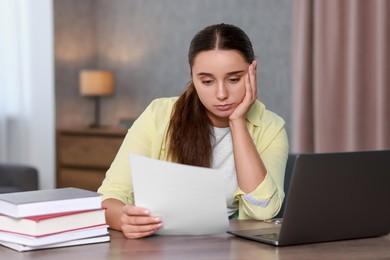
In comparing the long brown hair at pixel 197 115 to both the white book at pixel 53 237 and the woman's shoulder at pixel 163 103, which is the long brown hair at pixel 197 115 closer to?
the woman's shoulder at pixel 163 103

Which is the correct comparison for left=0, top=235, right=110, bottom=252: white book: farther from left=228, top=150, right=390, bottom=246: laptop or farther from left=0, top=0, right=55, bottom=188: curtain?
left=0, top=0, right=55, bottom=188: curtain

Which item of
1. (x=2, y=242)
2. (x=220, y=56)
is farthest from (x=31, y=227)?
(x=220, y=56)

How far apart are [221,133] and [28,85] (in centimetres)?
430

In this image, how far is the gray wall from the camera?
641 centimetres

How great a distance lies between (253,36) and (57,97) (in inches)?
79.8

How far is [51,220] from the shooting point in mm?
2020

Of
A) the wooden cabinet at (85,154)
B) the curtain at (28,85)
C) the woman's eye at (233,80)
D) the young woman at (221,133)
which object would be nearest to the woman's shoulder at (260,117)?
the young woman at (221,133)

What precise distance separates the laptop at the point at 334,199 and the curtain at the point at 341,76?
280 cm

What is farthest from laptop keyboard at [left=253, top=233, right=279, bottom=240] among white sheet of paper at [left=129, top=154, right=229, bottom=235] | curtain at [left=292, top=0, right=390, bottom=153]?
curtain at [left=292, top=0, right=390, bottom=153]

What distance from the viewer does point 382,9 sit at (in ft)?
15.8

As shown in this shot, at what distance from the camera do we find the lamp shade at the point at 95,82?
679cm

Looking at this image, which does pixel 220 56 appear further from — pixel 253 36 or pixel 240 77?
pixel 253 36

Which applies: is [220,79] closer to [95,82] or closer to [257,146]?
[257,146]

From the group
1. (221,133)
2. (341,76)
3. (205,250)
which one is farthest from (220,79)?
(341,76)
